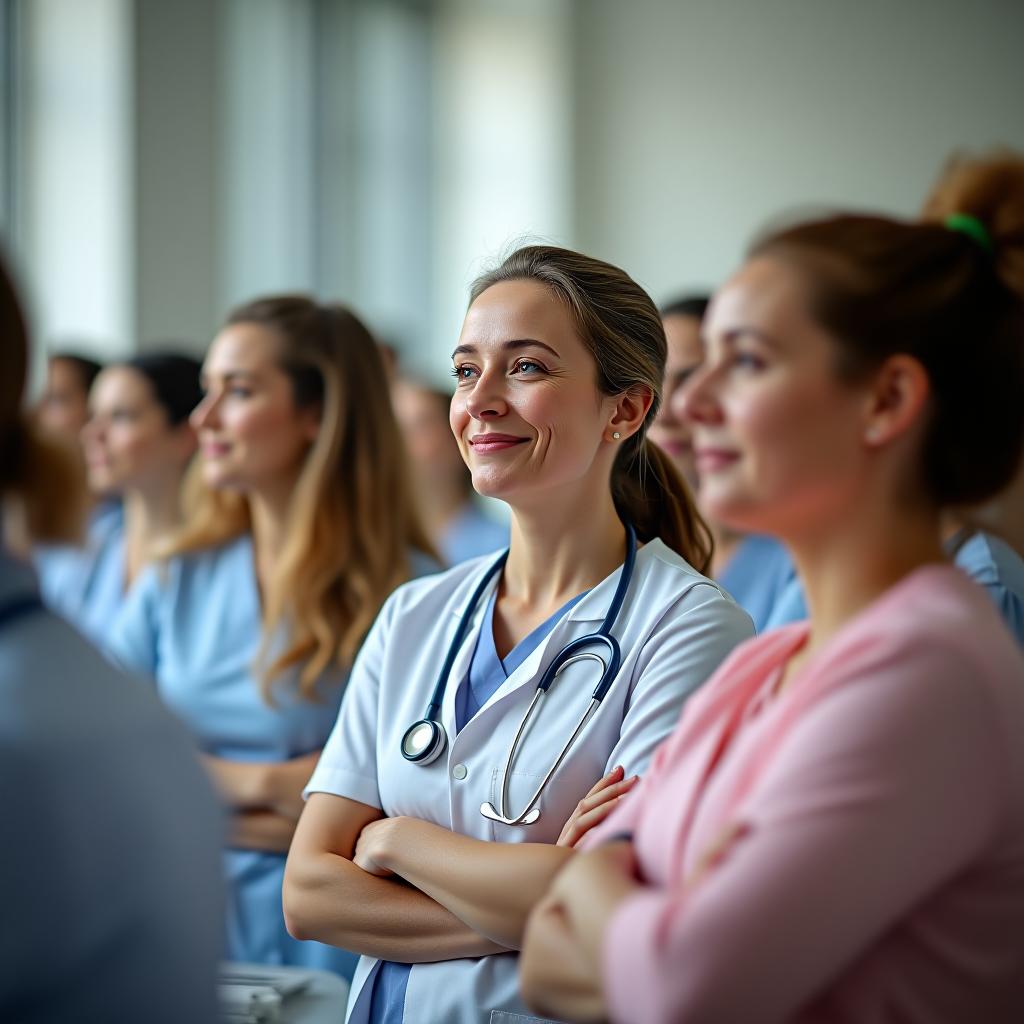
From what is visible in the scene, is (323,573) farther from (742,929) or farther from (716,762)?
(742,929)

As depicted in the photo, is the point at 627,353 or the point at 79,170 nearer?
the point at 627,353

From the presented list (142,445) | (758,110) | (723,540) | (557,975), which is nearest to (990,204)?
(557,975)

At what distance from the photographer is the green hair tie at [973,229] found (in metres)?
1.19

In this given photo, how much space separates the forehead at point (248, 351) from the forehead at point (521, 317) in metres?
0.97

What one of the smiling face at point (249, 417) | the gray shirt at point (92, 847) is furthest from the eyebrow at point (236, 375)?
the gray shirt at point (92, 847)

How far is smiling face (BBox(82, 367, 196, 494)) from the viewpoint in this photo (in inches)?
139

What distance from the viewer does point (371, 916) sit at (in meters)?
1.60

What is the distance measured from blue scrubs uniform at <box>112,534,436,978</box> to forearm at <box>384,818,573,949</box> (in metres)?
0.77

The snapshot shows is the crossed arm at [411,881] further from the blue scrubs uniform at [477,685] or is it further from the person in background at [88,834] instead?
the person in background at [88,834]

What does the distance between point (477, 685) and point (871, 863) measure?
882 mm

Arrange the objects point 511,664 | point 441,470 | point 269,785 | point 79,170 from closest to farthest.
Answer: point 511,664, point 269,785, point 441,470, point 79,170

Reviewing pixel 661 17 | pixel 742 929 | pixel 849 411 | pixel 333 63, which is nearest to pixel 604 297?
pixel 849 411

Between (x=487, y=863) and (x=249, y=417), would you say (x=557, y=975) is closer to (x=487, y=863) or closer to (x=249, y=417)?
(x=487, y=863)

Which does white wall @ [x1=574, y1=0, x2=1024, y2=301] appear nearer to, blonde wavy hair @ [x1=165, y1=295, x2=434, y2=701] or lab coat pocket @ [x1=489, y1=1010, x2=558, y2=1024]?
blonde wavy hair @ [x1=165, y1=295, x2=434, y2=701]
